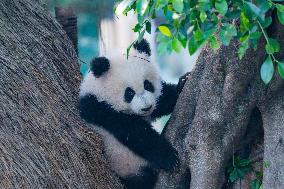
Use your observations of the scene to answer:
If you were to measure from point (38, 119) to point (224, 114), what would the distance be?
143 cm

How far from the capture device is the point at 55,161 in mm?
4340

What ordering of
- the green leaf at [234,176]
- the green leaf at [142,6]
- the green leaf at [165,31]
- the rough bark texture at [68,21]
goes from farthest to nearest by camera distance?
the rough bark texture at [68,21] → the green leaf at [234,176] → the green leaf at [165,31] → the green leaf at [142,6]

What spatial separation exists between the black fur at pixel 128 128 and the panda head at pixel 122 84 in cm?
6

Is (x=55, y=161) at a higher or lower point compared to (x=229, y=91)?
lower

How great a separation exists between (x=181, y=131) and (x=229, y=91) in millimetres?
575

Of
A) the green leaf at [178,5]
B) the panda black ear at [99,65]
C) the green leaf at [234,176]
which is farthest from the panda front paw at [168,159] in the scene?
the green leaf at [178,5]

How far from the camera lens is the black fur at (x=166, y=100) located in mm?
4953

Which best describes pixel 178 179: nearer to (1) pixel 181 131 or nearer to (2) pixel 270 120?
(1) pixel 181 131

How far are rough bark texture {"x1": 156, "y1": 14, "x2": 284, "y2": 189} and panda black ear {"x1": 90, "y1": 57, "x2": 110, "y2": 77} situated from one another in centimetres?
72

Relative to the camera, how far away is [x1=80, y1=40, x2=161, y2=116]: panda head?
179 inches

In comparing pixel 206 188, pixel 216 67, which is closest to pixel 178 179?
pixel 206 188

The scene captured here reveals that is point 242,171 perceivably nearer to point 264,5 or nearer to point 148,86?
point 148,86

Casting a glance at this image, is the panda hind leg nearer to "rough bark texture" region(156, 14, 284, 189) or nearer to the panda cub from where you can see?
the panda cub

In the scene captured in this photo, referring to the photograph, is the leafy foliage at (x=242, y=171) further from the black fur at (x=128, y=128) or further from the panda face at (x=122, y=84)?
the panda face at (x=122, y=84)
